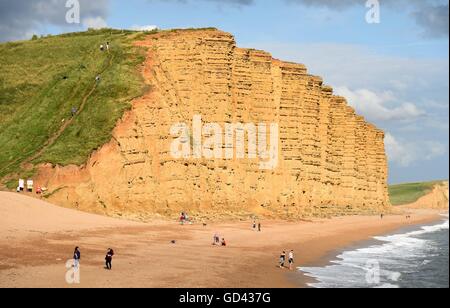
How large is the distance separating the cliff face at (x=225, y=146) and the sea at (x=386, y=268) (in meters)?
15.5

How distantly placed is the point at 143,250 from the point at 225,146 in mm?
24892

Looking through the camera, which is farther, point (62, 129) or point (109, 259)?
point (62, 129)

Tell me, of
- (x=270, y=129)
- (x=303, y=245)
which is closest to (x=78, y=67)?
(x=270, y=129)

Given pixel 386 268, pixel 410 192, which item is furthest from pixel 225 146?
pixel 410 192

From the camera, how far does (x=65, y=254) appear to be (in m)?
27.0

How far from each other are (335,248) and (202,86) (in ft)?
75.5

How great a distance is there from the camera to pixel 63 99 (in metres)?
56.2

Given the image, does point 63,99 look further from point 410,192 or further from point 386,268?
point 410,192

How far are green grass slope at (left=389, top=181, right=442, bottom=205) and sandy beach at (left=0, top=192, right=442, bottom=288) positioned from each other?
12142 centimetres

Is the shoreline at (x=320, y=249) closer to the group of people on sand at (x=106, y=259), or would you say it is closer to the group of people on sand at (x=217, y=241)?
the group of people on sand at (x=217, y=241)

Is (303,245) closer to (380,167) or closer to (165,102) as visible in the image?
(165,102)

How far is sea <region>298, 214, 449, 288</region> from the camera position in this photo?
2598 centimetres

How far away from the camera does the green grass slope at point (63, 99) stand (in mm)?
47594

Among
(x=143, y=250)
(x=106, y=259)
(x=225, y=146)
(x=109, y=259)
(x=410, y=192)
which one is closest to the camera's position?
(x=109, y=259)
